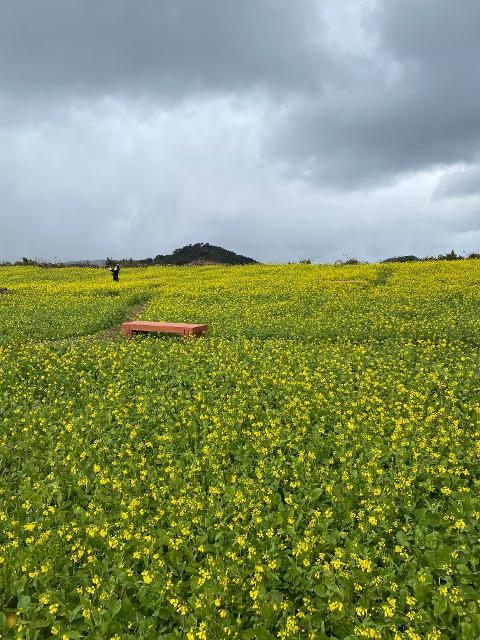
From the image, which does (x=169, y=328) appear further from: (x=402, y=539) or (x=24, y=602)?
(x=402, y=539)

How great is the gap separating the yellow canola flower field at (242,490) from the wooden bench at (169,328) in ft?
4.02

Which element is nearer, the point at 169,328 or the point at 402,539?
the point at 402,539

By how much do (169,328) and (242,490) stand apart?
925cm

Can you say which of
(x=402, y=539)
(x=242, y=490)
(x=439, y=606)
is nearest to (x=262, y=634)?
(x=439, y=606)

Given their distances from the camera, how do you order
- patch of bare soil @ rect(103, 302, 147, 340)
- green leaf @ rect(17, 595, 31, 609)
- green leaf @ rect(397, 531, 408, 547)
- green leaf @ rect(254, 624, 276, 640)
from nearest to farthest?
green leaf @ rect(254, 624, 276, 640), green leaf @ rect(17, 595, 31, 609), green leaf @ rect(397, 531, 408, 547), patch of bare soil @ rect(103, 302, 147, 340)

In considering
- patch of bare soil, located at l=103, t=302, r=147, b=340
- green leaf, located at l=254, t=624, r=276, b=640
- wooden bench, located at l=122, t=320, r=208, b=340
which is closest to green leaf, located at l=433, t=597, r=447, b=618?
green leaf, located at l=254, t=624, r=276, b=640

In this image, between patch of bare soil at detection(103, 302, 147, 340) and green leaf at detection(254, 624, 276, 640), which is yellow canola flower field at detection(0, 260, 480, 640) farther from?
patch of bare soil at detection(103, 302, 147, 340)

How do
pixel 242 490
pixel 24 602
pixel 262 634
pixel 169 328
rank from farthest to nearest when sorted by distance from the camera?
1. pixel 169 328
2. pixel 242 490
3. pixel 24 602
4. pixel 262 634

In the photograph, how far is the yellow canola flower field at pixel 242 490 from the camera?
459 cm

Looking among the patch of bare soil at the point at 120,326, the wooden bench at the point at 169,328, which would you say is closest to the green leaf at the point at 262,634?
the wooden bench at the point at 169,328

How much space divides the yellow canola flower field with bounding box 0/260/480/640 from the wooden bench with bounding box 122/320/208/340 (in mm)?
1226

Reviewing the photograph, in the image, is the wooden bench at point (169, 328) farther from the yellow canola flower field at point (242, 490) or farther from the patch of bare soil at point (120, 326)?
the yellow canola flower field at point (242, 490)

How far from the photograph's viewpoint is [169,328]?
15.1m

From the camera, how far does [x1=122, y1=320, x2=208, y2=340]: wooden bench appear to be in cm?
1473
